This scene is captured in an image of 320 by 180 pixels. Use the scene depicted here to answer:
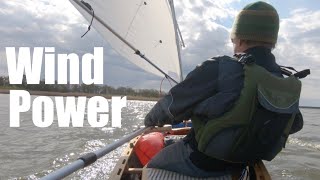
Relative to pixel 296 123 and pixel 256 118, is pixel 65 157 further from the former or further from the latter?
pixel 256 118

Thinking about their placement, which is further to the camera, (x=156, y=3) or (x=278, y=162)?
(x=278, y=162)

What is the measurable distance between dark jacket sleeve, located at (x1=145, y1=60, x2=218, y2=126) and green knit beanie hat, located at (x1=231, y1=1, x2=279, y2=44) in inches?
13.1

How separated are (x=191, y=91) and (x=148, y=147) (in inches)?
78.2

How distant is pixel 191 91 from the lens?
99.7 inches

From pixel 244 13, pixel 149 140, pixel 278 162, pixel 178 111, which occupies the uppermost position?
pixel 244 13

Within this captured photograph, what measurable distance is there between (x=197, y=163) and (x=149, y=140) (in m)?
1.80

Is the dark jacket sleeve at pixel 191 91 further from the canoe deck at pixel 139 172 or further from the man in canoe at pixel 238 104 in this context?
the canoe deck at pixel 139 172

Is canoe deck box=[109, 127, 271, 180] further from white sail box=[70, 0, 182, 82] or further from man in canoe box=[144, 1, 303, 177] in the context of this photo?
white sail box=[70, 0, 182, 82]

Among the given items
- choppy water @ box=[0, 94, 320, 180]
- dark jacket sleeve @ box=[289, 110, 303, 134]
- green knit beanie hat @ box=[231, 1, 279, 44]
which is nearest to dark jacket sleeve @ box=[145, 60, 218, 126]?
green knit beanie hat @ box=[231, 1, 279, 44]

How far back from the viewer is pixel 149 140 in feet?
14.7

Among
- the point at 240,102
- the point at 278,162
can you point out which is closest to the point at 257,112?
the point at 240,102

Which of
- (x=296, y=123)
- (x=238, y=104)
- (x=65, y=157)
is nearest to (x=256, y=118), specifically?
(x=238, y=104)

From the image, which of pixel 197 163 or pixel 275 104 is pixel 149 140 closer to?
pixel 197 163

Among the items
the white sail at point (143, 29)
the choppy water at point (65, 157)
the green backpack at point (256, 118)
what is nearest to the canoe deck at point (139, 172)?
the green backpack at point (256, 118)
